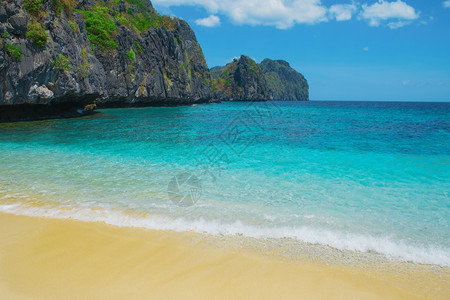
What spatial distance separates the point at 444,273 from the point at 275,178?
4925 mm

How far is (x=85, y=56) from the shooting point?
2794 cm

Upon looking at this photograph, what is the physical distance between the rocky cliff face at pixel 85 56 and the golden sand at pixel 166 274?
20580 mm

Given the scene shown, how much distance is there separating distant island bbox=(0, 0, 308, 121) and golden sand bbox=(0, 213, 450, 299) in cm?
2071

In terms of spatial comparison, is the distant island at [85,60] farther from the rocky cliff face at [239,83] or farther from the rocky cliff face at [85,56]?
the rocky cliff face at [239,83]

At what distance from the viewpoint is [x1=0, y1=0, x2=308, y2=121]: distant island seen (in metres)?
20.1

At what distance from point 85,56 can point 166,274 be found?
29.8m

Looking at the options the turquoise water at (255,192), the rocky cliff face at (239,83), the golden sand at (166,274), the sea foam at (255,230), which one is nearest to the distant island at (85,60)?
Result: the turquoise water at (255,192)

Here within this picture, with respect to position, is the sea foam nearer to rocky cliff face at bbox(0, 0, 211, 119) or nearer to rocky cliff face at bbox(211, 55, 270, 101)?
rocky cliff face at bbox(0, 0, 211, 119)

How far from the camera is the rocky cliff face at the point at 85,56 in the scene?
65.5 feet

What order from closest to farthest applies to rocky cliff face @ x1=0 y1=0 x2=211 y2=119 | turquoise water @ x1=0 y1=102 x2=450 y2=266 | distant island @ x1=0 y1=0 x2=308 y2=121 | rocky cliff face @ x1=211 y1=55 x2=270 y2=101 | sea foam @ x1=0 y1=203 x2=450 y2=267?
sea foam @ x1=0 y1=203 x2=450 y2=267 → turquoise water @ x1=0 y1=102 x2=450 y2=266 → rocky cliff face @ x1=0 y1=0 x2=211 y2=119 → distant island @ x1=0 y1=0 x2=308 y2=121 → rocky cliff face @ x1=211 y1=55 x2=270 y2=101

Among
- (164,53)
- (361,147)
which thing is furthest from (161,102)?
(361,147)

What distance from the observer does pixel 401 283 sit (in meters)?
3.65

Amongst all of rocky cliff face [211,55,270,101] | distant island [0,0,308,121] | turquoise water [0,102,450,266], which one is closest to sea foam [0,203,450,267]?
turquoise water [0,102,450,266]

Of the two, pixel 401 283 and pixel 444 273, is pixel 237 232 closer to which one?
pixel 401 283
